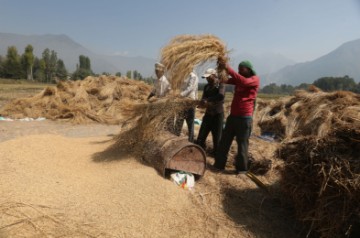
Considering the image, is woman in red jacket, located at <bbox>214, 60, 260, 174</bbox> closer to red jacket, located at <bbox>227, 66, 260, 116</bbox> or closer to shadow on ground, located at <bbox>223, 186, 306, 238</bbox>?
red jacket, located at <bbox>227, 66, 260, 116</bbox>

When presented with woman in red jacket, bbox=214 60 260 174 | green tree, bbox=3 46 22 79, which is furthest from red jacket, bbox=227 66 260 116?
green tree, bbox=3 46 22 79

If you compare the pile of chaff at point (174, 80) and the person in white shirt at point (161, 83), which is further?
the person in white shirt at point (161, 83)

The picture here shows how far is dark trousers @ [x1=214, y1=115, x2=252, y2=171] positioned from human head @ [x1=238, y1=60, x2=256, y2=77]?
64cm

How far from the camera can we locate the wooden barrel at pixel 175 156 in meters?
3.86

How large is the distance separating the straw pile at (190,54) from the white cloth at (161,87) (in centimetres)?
24

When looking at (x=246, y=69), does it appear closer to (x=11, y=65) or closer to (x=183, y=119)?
(x=183, y=119)

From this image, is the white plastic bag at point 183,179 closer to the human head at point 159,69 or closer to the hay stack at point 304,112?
the human head at point 159,69

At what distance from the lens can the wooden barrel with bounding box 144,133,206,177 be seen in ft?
12.7

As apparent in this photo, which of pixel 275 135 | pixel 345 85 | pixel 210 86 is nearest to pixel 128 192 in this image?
pixel 210 86

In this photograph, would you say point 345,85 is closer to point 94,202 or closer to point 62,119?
point 62,119

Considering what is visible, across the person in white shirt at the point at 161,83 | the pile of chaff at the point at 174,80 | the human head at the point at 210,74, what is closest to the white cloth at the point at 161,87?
the person in white shirt at the point at 161,83

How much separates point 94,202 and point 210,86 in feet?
8.08

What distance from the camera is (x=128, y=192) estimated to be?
3.34m

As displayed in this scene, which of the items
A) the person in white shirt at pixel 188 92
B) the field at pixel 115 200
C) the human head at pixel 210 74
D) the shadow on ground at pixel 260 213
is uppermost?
the human head at pixel 210 74
